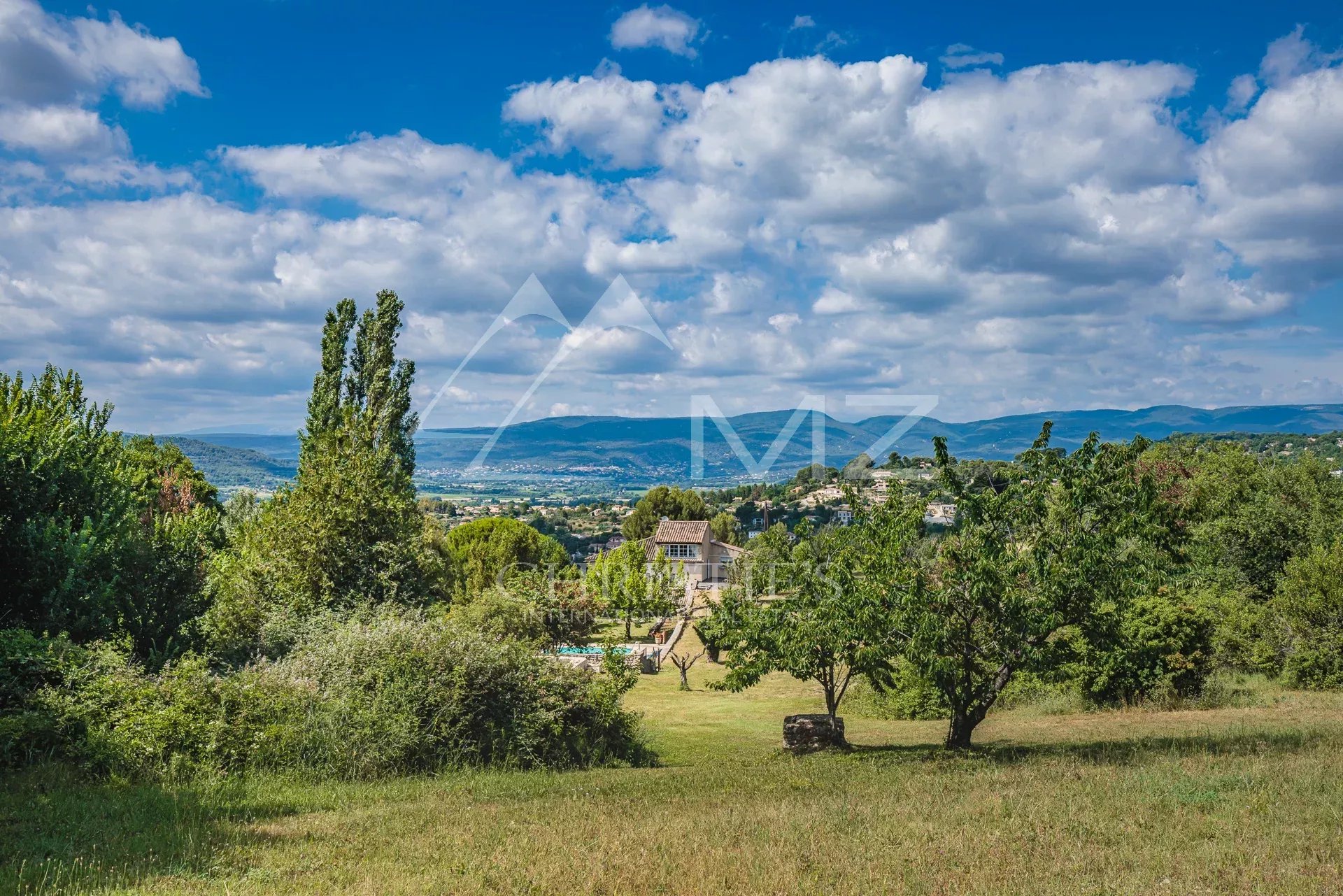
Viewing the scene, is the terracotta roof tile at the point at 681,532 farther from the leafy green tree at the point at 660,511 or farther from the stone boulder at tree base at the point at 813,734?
the stone boulder at tree base at the point at 813,734

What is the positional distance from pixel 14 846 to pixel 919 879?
8.41m

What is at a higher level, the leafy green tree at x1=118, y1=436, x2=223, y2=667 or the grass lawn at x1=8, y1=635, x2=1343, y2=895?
the leafy green tree at x1=118, y1=436, x2=223, y2=667

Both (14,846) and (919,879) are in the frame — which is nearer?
(919,879)

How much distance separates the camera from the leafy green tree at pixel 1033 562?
47.8 feet

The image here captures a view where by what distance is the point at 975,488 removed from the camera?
611 inches

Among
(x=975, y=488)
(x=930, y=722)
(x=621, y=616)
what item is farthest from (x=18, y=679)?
(x=621, y=616)

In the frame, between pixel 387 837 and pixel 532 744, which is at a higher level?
pixel 387 837

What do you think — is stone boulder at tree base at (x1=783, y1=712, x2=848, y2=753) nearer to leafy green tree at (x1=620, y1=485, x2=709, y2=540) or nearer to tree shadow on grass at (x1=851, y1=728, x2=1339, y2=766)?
tree shadow on grass at (x1=851, y1=728, x2=1339, y2=766)

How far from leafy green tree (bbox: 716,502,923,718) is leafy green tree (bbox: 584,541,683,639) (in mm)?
37840

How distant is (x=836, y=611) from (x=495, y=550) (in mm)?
51506

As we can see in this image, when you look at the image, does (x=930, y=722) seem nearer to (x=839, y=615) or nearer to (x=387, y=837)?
(x=839, y=615)

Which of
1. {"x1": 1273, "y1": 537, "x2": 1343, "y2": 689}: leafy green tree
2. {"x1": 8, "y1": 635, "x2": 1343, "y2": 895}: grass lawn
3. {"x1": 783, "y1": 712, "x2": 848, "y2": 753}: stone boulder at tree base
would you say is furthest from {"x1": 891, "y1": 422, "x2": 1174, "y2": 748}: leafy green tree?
{"x1": 1273, "y1": 537, "x2": 1343, "y2": 689}: leafy green tree

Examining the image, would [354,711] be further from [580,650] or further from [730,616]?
[580,650]

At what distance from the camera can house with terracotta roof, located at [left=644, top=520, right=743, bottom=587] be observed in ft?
283
